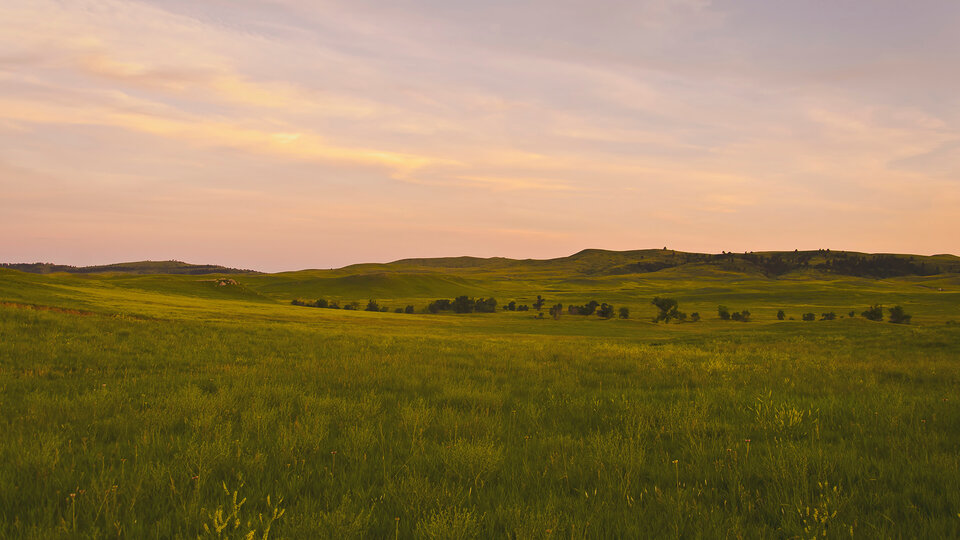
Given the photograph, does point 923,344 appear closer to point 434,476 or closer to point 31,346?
point 434,476

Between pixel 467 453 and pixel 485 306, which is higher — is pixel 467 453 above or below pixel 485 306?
above

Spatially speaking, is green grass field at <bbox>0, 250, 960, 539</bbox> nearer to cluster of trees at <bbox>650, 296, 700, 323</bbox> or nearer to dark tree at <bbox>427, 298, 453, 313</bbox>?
cluster of trees at <bbox>650, 296, 700, 323</bbox>

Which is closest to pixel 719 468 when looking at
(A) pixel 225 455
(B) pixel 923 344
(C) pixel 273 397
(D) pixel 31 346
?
(A) pixel 225 455

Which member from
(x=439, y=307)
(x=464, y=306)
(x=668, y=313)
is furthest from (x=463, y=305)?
(x=668, y=313)

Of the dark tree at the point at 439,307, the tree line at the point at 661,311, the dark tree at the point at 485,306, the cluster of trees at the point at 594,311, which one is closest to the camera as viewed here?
the tree line at the point at 661,311

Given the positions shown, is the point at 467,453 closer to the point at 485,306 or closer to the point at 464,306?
the point at 464,306

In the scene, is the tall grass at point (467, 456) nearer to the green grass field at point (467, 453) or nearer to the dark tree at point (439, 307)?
the green grass field at point (467, 453)

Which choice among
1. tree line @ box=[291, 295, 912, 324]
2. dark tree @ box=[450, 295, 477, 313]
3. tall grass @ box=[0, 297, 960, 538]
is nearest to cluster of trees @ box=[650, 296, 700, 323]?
tree line @ box=[291, 295, 912, 324]

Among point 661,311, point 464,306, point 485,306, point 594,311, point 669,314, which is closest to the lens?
point 669,314

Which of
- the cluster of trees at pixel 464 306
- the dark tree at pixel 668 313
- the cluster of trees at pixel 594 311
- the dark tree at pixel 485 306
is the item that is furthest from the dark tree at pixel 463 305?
the dark tree at pixel 668 313

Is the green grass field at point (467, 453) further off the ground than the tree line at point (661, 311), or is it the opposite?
the green grass field at point (467, 453)

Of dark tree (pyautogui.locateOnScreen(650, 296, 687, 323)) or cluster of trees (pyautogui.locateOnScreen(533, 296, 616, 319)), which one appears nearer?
dark tree (pyautogui.locateOnScreen(650, 296, 687, 323))

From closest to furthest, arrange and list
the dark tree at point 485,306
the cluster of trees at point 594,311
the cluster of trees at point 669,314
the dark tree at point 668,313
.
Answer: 1. the cluster of trees at point 669,314
2. the dark tree at point 668,313
3. the cluster of trees at point 594,311
4. the dark tree at point 485,306

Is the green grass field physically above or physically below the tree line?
above
